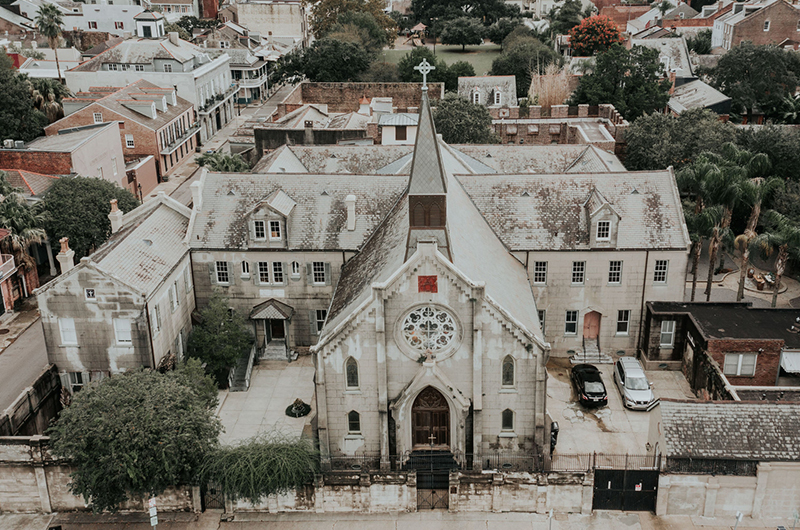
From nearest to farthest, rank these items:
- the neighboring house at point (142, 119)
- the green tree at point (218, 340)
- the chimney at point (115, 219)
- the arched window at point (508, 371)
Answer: the arched window at point (508, 371) < the green tree at point (218, 340) < the chimney at point (115, 219) < the neighboring house at point (142, 119)

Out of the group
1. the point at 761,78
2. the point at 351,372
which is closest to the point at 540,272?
the point at 351,372

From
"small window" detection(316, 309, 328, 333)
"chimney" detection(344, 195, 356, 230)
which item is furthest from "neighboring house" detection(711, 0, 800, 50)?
"small window" detection(316, 309, 328, 333)

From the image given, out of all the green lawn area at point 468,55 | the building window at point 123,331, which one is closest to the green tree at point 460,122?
the building window at point 123,331

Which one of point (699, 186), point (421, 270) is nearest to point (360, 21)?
point (699, 186)

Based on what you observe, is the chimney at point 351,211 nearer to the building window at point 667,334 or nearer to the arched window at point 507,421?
the arched window at point 507,421

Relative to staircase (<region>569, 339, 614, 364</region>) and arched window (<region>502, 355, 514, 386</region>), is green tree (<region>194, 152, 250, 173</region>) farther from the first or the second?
arched window (<region>502, 355, 514, 386</region>)

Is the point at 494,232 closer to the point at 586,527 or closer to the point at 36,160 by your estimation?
the point at 586,527
